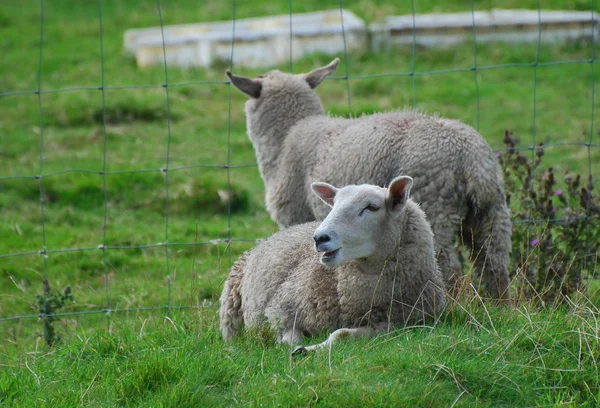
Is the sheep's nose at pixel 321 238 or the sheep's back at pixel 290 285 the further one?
the sheep's back at pixel 290 285

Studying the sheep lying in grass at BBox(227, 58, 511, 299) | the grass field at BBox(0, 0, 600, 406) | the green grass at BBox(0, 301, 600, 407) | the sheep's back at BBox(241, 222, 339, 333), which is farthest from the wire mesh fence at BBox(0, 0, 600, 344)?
the green grass at BBox(0, 301, 600, 407)

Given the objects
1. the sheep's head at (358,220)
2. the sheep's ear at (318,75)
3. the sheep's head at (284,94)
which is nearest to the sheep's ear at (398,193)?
the sheep's head at (358,220)

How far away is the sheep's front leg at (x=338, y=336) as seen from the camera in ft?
12.8

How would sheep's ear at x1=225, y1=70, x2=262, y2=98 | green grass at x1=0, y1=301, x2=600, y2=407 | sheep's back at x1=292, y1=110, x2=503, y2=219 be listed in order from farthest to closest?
sheep's ear at x1=225, y1=70, x2=262, y2=98 → sheep's back at x1=292, y1=110, x2=503, y2=219 → green grass at x1=0, y1=301, x2=600, y2=407

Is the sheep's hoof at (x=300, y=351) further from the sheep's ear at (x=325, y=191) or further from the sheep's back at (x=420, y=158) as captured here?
the sheep's back at (x=420, y=158)

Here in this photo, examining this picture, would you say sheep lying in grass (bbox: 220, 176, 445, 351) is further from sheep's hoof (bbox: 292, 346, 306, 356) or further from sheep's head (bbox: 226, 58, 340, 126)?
sheep's head (bbox: 226, 58, 340, 126)

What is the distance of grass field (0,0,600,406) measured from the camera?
3627mm

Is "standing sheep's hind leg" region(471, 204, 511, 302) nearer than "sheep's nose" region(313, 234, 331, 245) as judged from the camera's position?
No

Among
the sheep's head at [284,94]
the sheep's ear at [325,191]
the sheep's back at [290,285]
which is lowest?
the sheep's back at [290,285]

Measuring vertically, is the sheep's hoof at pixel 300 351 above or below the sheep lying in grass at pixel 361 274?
below

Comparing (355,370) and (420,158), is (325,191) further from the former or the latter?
(355,370)

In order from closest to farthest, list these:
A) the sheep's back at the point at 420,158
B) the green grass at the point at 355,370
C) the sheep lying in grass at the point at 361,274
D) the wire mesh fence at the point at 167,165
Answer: the green grass at the point at 355,370 → the sheep lying in grass at the point at 361,274 → the sheep's back at the point at 420,158 → the wire mesh fence at the point at 167,165

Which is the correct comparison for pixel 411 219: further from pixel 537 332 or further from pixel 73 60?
pixel 73 60

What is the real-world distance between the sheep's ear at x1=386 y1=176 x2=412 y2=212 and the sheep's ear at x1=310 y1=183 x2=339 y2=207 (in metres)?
0.34
